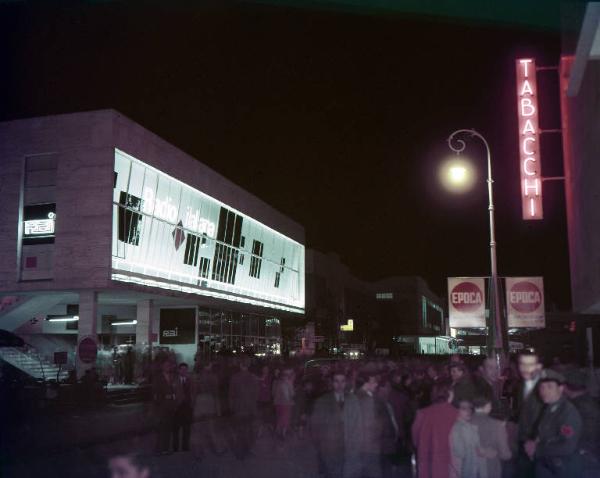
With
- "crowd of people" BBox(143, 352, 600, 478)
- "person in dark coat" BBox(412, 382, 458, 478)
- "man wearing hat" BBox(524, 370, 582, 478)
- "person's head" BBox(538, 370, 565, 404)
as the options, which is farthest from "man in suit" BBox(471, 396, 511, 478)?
"person's head" BBox(538, 370, 565, 404)

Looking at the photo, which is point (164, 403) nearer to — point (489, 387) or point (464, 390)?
point (489, 387)

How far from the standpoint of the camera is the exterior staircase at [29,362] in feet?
109

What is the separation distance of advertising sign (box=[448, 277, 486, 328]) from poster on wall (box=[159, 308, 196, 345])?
72.5 ft

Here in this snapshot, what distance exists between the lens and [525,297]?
859 inches

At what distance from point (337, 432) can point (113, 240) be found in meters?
23.2

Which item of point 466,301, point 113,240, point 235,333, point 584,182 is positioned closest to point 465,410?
point 584,182

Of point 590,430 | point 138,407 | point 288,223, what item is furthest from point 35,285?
point 288,223

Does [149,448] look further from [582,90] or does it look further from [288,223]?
[288,223]

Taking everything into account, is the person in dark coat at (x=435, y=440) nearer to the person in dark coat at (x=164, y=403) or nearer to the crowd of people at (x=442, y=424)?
the crowd of people at (x=442, y=424)

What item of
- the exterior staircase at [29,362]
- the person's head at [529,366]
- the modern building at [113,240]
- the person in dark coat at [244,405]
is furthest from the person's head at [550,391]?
the exterior staircase at [29,362]

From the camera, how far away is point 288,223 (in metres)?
58.3

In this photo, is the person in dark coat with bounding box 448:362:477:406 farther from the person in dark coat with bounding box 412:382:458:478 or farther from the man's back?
the man's back

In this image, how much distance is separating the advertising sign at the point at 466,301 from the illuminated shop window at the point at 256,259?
27808 millimetres

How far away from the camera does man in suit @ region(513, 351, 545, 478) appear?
789 cm
